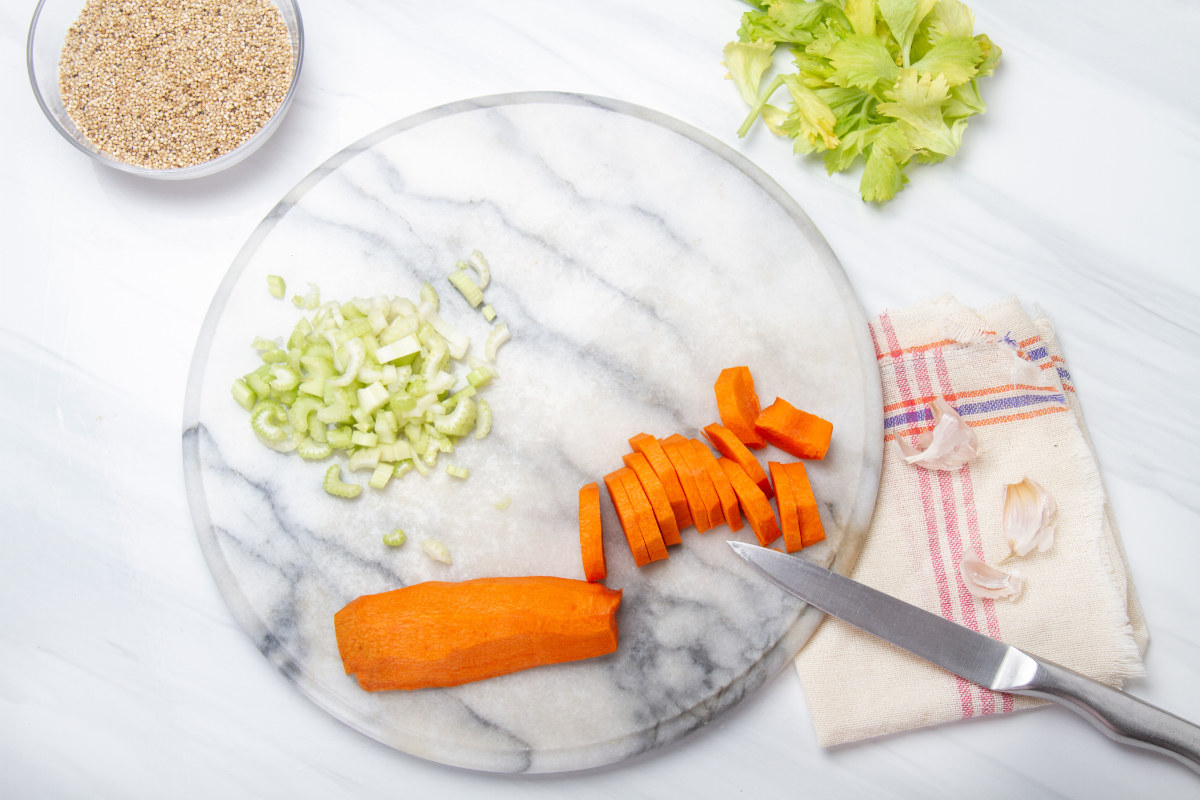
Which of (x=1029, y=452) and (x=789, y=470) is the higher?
(x=1029, y=452)

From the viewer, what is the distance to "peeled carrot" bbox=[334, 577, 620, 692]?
176 centimetres

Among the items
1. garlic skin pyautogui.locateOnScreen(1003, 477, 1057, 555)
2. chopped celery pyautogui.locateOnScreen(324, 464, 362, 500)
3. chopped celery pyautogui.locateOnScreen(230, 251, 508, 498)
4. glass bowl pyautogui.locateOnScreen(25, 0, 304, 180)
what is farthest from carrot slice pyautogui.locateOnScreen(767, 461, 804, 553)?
glass bowl pyautogui.locateOnScreen(25, 0, 304, 180)

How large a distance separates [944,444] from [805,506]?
0.38 metres

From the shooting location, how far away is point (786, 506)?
1805 millimetres

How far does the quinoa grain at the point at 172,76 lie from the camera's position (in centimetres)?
205

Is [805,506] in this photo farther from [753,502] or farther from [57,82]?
[57,82]

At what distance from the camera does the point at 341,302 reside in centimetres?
202

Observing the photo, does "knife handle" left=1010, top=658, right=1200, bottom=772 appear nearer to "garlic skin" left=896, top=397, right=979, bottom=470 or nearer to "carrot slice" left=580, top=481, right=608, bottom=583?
"garlic skin" left=896, top=397, right=979, bottom=470

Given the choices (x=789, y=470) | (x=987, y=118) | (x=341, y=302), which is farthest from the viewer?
(x=987, y=118)

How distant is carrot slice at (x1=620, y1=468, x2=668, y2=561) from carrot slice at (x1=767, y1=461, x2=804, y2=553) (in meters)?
0.28

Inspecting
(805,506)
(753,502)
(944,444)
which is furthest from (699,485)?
(944,444)

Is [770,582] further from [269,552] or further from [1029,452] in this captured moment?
[269,552]

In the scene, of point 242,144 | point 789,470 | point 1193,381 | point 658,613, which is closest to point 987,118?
point 1193,381

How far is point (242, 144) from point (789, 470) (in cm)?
159
